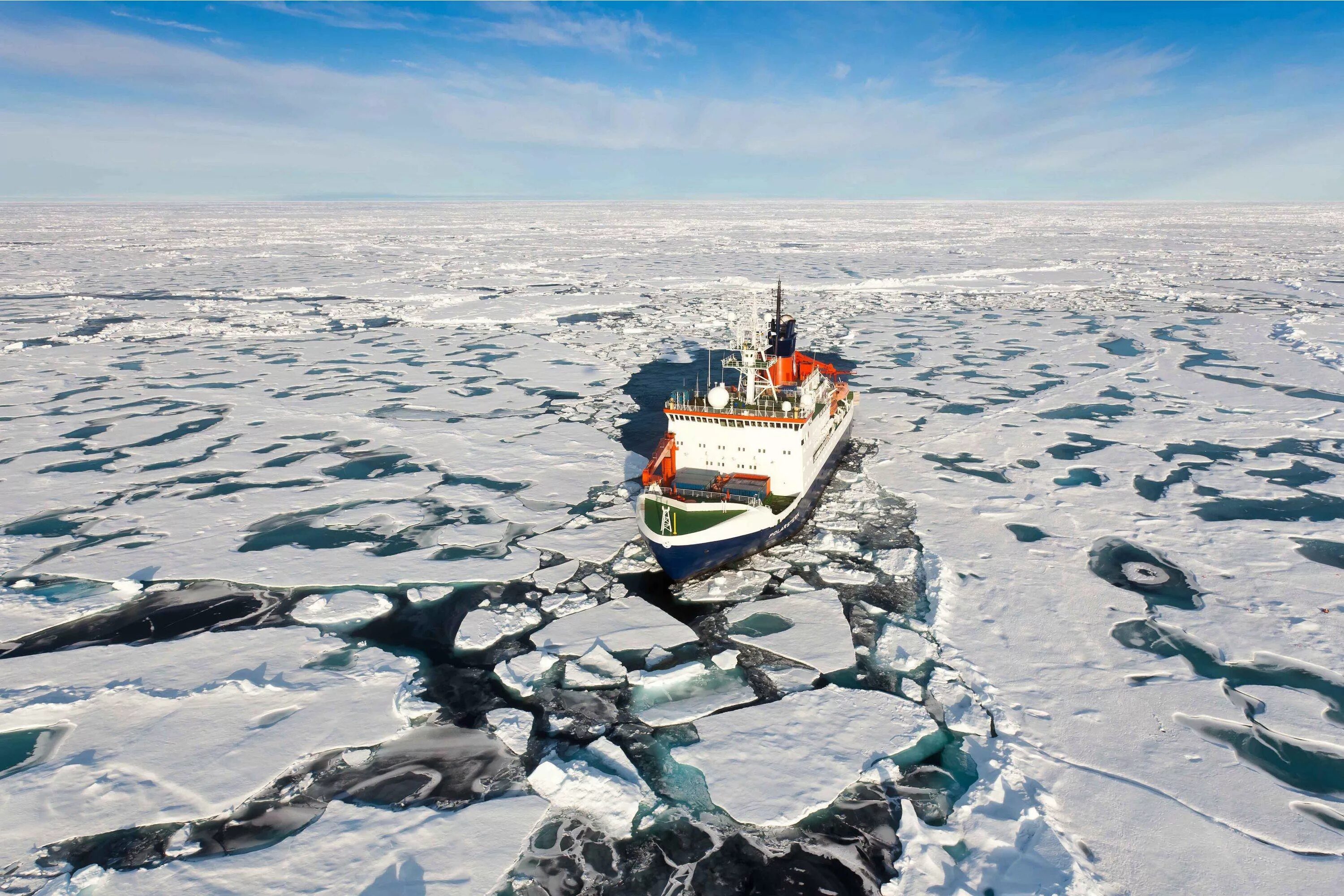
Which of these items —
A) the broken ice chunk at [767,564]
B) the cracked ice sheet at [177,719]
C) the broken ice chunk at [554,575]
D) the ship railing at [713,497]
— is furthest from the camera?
the ship railing at [713,497]

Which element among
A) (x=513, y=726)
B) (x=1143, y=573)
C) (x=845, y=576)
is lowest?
(x=513, y=726)

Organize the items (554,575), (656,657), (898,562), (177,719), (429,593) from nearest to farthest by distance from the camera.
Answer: (177,719) < (656,657) < (429,593) < (554,575) < (898,562)

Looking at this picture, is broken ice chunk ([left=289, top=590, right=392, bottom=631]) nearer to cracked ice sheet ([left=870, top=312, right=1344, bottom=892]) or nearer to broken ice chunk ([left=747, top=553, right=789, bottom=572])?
broken ice chunk ([left=747, top=553, right=789, bottom=572])

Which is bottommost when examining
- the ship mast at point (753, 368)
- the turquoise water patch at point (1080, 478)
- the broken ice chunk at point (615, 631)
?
the broken ice chunk at point (615, 631)

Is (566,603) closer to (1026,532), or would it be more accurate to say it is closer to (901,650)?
(901,650)

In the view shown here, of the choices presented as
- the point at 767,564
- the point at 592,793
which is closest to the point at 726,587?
the point at 767,564

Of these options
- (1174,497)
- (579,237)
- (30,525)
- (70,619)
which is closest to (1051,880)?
(1174,497)

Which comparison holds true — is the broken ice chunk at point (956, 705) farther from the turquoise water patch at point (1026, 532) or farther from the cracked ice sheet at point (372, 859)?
the cracked ice sheet at point (372, 859)

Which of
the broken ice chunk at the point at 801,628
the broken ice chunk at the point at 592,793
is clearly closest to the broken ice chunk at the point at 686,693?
the broken ice chunk at the point at 801,628
